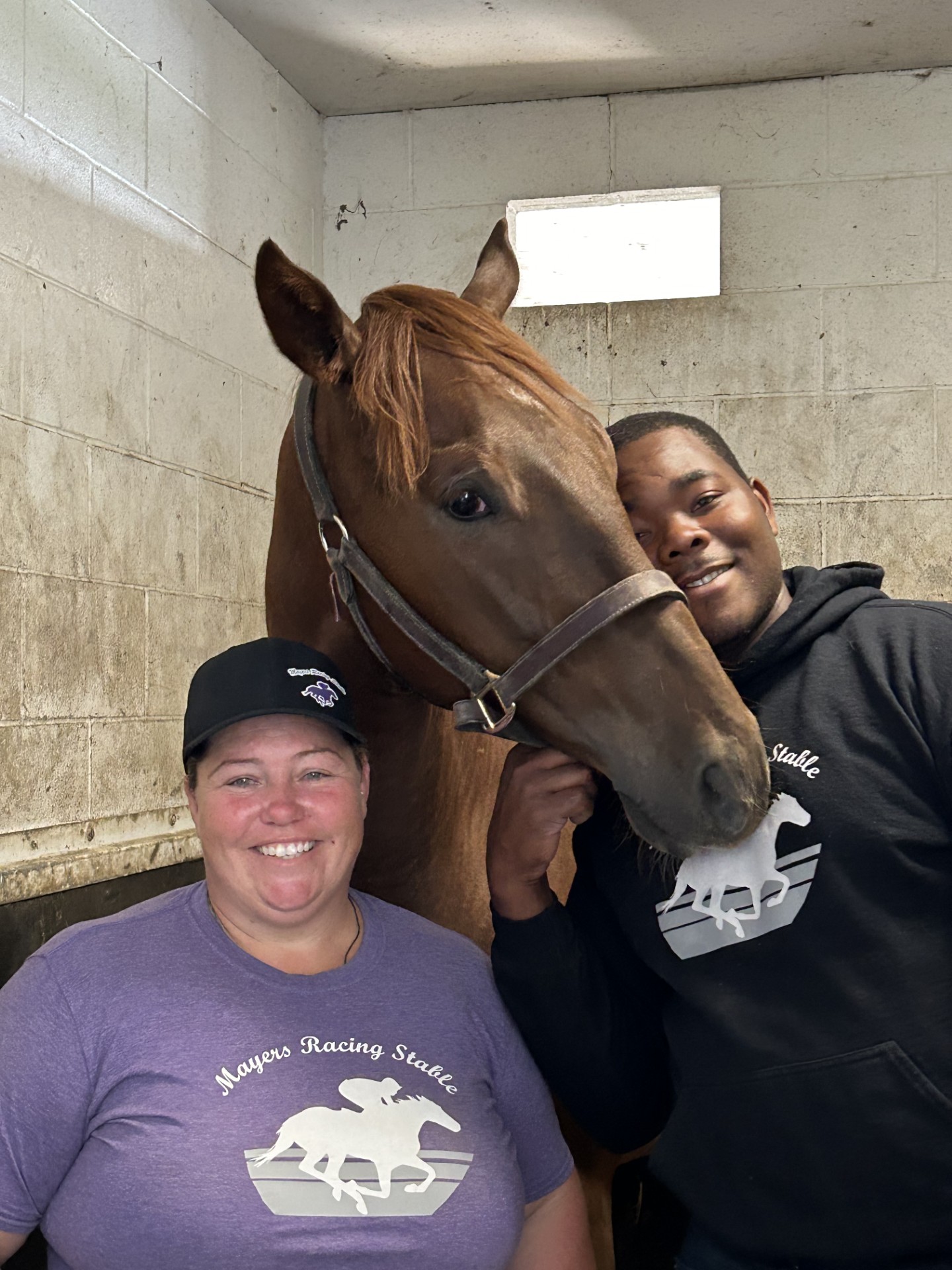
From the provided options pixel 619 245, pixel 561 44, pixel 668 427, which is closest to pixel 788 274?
pixel 619 245

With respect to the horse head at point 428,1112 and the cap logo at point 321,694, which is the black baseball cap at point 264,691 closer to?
the cap logo at point 321,694

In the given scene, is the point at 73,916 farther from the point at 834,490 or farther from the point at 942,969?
the point at 834,490

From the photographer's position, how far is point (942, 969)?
1131mm

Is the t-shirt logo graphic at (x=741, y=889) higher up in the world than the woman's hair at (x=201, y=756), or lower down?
lower down

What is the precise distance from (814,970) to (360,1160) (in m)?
0.46

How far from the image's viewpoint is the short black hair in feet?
4.59

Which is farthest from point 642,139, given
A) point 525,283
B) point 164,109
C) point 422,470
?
point 422,470

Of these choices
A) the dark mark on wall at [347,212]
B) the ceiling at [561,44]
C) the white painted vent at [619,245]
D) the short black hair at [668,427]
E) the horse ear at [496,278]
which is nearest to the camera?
the short black hair at [668,427]

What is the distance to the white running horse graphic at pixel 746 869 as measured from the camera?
1.18 m

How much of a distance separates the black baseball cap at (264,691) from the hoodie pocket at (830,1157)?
0.55 metres

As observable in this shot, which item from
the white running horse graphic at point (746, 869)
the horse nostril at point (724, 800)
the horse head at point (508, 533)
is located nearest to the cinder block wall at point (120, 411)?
the horse head at point (508, 533)

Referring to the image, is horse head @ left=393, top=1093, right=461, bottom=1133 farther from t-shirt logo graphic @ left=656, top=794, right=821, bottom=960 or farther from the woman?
t-shirt logo graphic @ left=656, top=794, right=821, bottom=960

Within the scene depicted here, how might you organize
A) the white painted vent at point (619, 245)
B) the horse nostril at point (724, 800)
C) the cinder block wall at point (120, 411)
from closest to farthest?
the horse nostril at point (724, 800), the cinder block wall at point (120, 411), the white painted vent at point (619, 245)

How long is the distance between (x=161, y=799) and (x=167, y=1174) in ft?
6.85
